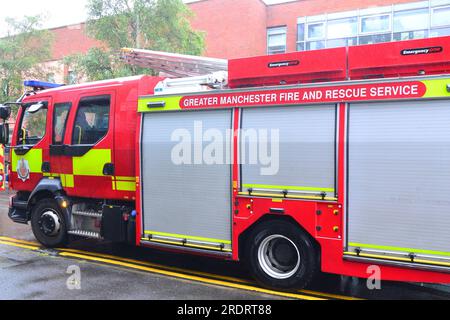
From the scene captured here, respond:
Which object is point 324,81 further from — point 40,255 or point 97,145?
point 40,255

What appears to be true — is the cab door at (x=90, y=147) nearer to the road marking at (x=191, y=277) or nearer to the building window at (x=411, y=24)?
the road marking at (x=191, y=277)

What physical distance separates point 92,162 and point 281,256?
3.49m

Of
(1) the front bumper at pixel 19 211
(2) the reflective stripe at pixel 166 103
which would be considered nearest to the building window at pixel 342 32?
(2) the reflective stripe at pixel 166 103

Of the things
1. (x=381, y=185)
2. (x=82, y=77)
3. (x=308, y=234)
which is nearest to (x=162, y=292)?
(x=308, y=234)

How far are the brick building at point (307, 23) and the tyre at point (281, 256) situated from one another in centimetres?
1831

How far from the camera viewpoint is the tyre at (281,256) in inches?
210

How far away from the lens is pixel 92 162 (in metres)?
7.14

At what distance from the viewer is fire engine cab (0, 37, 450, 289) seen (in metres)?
4.76

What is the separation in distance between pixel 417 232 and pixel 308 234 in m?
1.25

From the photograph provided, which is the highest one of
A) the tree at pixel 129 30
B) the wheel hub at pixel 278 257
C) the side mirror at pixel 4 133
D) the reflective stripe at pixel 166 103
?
the tree at pixel 129 30

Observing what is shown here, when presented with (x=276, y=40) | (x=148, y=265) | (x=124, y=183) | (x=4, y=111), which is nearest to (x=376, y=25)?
(x=276, y=40)

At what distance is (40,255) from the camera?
734 cm

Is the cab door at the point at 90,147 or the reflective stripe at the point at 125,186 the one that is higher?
the cab door at the point at 90,147

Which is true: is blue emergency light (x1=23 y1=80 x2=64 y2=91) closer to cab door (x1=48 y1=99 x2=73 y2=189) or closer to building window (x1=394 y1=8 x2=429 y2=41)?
cab door (x1=48 y1=99 x2=73 y2=189)
